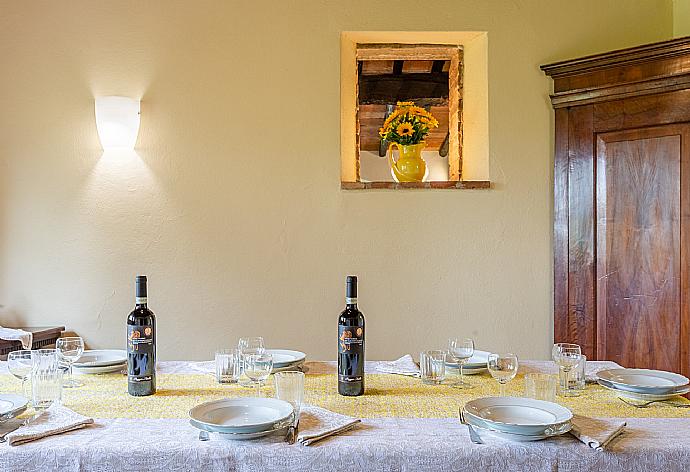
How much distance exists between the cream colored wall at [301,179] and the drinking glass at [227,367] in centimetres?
120

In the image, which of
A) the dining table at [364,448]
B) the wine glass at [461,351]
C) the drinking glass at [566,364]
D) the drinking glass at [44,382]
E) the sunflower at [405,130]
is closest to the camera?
the dining table at [364,448]

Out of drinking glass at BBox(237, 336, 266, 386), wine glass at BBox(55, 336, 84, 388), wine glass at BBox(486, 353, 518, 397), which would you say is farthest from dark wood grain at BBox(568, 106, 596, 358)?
wine glass at BBox(55, 336, 84, 388)

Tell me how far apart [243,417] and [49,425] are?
0.40 meters

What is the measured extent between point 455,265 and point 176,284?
1259 millimetres

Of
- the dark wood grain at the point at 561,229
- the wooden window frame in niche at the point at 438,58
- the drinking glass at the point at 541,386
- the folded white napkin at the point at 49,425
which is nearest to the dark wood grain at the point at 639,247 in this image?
the dark wood grain at the point at 561,229

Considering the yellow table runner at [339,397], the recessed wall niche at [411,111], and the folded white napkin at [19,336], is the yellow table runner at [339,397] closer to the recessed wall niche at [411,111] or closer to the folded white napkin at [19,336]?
the folded white napkin at [19,336]

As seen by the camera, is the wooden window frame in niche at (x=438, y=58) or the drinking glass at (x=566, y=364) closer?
the drinking glass at (x=566, y=364)

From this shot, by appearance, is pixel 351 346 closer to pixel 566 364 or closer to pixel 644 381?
pixel 566 364

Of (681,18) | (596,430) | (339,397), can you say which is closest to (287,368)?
(339,397)

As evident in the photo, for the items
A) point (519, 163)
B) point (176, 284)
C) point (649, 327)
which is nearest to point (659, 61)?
point (519, 163)

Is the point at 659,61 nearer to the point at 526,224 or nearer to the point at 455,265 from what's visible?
the point at 526,224

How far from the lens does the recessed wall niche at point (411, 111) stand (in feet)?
10.5

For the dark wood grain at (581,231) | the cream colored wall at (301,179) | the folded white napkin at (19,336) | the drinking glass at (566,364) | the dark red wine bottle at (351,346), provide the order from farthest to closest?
the cream colored wall at (301,179)
the dark wood grain at (581,231)
the folded white napkin at (19,336)
the drinking glass at (566,364)
the dark red wine bottle at (351,346)

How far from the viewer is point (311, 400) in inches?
67.2
